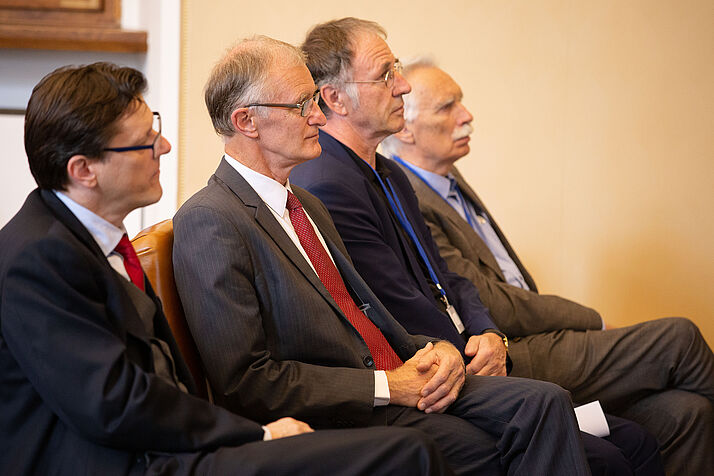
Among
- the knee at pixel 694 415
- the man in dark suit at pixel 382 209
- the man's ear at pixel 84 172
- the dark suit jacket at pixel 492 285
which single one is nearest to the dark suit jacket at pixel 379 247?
the man in dark suit at pixel 382 209

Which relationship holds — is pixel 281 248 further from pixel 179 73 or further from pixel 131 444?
pixel 179 73

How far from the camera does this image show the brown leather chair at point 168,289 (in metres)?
1.71

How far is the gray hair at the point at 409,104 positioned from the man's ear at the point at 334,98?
68 centimetres

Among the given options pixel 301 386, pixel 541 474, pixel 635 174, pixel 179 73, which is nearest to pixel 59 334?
pixel 301 386

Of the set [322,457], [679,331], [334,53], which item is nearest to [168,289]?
[322,457]

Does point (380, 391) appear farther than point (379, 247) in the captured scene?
No

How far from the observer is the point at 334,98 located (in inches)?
99.5

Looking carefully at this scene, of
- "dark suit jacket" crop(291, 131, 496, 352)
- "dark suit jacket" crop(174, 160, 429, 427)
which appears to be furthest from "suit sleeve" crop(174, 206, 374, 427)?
"dark suit jacket" crop(291, 131, 496, 352)

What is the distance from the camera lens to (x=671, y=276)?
4355 millimetres

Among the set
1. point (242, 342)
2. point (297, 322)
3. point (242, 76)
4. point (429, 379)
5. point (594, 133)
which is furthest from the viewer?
point (594, 133)

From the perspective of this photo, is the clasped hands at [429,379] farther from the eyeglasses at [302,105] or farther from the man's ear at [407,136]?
the man's ear at [407,136]

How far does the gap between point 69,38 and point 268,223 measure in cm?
209

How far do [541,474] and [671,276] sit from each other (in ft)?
9.56

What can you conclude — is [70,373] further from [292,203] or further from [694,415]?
[694,415]
